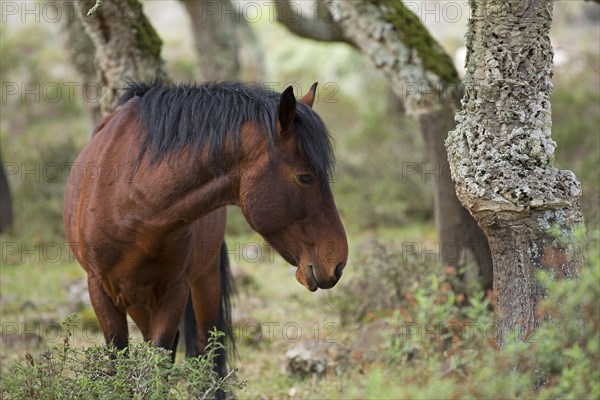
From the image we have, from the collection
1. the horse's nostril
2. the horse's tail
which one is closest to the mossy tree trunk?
the horse's tail

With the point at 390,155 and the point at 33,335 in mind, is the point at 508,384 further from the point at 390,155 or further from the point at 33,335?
the point at 390,155

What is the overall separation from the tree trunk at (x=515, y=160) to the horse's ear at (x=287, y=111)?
2.76 ft

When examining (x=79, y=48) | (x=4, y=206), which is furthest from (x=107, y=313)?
(x=4, y=206)

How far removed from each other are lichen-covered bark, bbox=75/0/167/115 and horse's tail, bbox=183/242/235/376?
170 cm

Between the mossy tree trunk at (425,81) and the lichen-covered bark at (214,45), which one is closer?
the mossy tree trunk at (425,81)

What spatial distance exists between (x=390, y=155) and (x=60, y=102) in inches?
404

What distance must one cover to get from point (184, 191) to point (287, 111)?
69 centimetres

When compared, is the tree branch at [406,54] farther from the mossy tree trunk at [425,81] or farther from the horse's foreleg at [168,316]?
the horse's foreleg at [168,316]

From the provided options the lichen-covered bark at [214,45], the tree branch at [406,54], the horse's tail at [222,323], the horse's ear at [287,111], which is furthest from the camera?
the lichen-covered bark at [214,45]

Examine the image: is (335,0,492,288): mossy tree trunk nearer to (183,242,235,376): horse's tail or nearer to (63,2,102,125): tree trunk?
(183,242,235,376): horse's tail

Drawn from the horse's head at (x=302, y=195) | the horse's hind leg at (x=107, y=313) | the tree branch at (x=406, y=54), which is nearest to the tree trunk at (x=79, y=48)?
the tree branch at (x=406, y=54)

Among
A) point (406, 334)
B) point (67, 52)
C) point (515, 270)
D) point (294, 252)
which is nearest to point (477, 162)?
point (515, 270)

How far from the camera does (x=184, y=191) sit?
4281mm

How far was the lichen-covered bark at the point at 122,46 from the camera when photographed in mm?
6500
